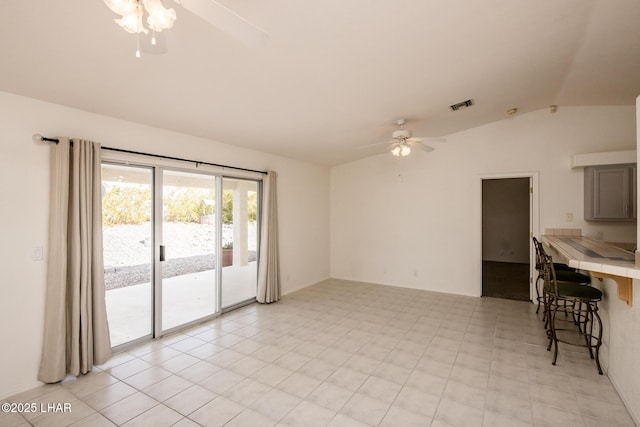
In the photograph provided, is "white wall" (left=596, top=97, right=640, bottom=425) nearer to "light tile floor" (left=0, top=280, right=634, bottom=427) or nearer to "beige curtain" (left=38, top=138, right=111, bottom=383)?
"light tile floor" (left=0, top=280, right=634, bottom=427)

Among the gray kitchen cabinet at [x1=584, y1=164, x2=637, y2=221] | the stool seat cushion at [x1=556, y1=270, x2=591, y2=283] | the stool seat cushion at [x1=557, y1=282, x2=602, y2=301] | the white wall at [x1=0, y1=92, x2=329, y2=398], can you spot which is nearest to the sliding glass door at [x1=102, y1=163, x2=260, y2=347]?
the white wall at [x1=0, y1=92, x2=329, y2=398]

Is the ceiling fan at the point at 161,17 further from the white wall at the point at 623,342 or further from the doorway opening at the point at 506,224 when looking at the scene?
the doorway opening at the point at 506,224

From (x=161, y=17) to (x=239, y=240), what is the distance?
12.6ft

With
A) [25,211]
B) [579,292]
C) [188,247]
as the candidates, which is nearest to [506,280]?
[579,292]

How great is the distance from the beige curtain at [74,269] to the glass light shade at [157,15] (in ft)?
7.18

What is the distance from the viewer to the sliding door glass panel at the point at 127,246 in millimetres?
3234

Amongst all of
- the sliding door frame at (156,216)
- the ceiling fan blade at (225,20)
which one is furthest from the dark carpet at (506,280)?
the ceiling fan blade at (225,20)

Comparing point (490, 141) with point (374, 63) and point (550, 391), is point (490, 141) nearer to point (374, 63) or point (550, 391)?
point (374, 63)

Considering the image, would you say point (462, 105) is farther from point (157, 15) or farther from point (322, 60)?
point (157, 15)

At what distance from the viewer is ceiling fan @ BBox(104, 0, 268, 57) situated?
3.69 ft

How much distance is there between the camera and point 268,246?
4883 mm

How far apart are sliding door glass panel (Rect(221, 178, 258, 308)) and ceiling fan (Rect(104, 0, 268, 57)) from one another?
3.27 metres

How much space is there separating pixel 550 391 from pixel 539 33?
3030 millimetres

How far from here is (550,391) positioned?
248 centimetres
